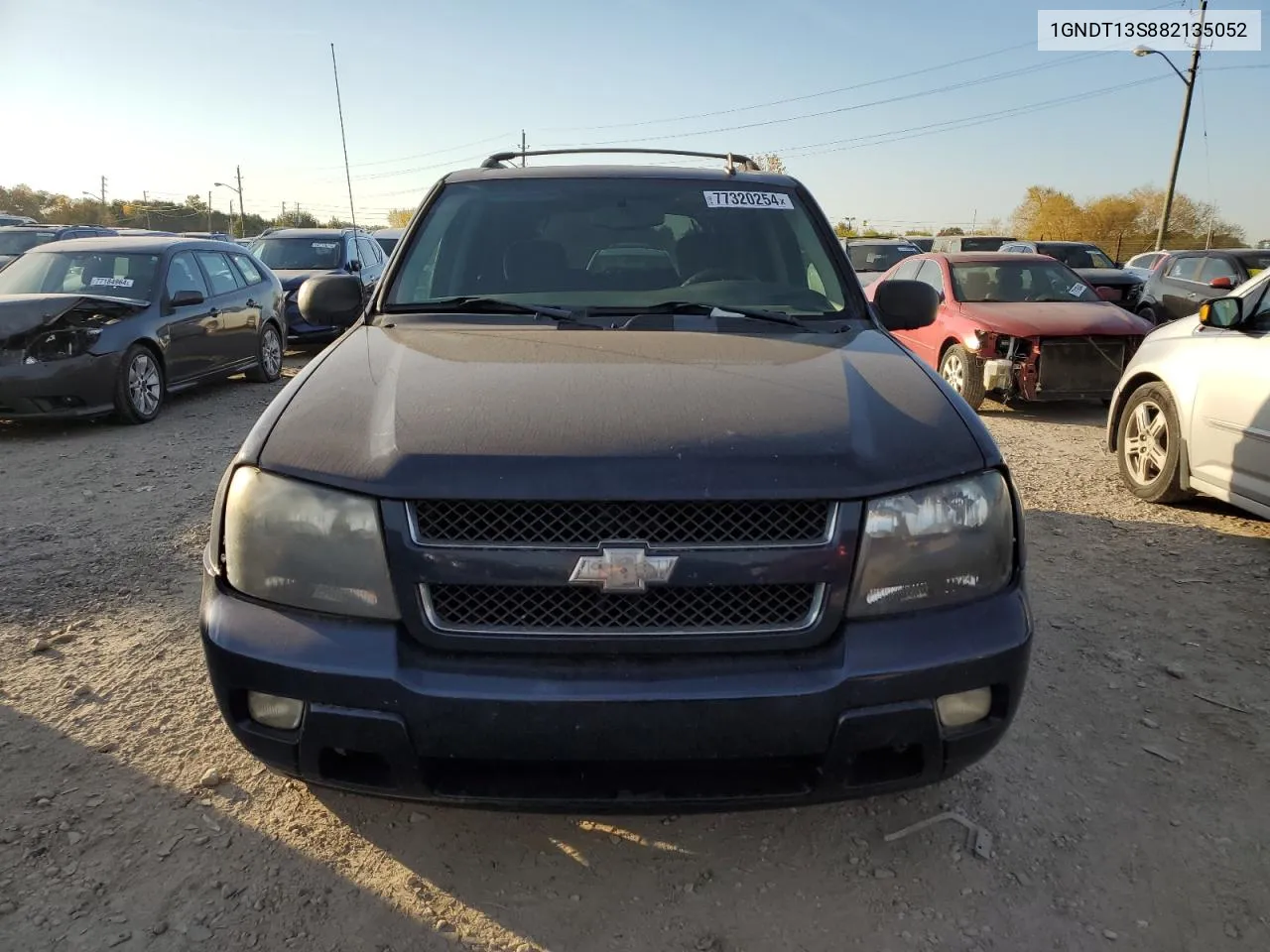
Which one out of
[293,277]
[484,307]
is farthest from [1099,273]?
[484,307]

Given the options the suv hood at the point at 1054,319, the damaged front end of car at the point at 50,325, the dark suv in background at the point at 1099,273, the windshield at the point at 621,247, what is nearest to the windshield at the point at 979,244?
the dark suv in background at the point at 1099,273

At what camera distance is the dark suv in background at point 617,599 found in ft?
6.13

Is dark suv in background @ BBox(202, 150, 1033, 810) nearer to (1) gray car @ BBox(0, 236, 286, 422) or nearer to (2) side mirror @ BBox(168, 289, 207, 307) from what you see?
(1) gray car @ BBox(0, 236, 286, 422)

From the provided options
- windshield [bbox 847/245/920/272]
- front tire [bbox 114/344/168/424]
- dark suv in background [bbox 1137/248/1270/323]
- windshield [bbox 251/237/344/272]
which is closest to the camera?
front tire [bbox 114/344/168/424]

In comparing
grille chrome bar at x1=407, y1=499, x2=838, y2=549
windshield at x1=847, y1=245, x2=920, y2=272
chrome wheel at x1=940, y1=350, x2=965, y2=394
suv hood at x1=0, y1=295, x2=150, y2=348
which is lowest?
chrome wheel at x1=940, y1=350, x2=965, y2=394

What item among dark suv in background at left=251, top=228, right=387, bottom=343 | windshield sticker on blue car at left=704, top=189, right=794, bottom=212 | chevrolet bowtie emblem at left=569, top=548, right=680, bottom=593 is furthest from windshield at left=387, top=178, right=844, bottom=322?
dark suv in background at left=251, top=228, right=387, bottom=343

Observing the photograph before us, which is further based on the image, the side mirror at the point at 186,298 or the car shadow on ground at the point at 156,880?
the side mirror at the point at 186,298

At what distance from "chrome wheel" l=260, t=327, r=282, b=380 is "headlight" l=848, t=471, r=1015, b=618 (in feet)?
31.6

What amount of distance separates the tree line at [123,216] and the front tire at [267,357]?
4631cm

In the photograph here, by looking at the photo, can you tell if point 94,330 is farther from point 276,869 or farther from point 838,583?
point 838,583

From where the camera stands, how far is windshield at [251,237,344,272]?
523 inches

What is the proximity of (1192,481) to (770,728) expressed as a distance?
173 inches

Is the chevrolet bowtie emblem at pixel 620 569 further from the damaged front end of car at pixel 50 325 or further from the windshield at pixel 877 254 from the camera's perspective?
the windshield at pixel 877 254

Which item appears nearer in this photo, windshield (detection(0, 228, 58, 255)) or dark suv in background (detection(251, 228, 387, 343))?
dark suv in background (detection(251, 228, 387, 343))
